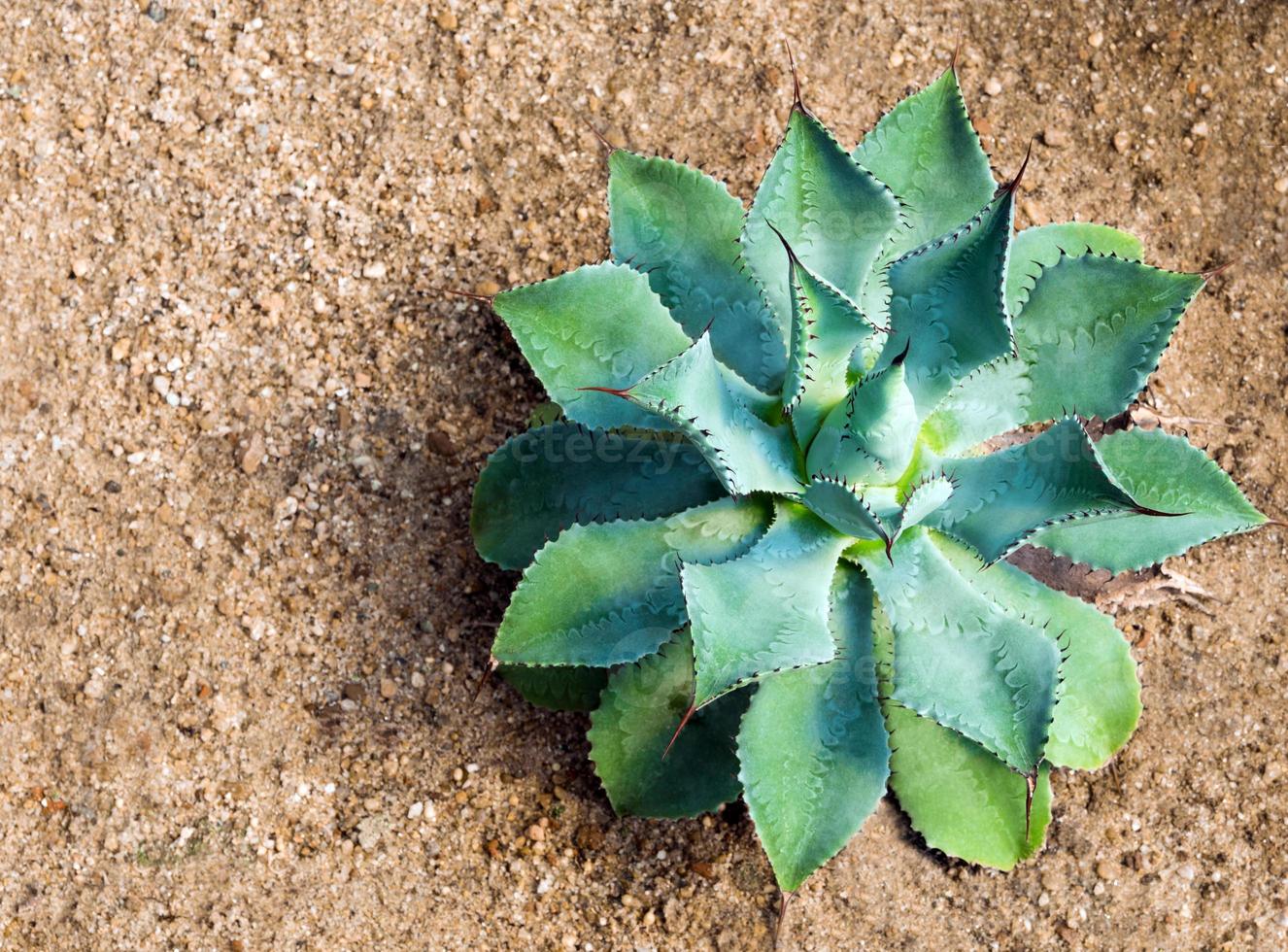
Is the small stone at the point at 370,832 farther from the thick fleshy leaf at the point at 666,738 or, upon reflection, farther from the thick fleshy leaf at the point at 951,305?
the thick fleshy leaf at the point at 951,305

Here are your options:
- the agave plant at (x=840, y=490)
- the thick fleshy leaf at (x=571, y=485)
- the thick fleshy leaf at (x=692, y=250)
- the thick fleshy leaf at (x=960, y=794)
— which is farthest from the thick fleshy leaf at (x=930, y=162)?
the thick fleshy leaf at (x=960, y=794)

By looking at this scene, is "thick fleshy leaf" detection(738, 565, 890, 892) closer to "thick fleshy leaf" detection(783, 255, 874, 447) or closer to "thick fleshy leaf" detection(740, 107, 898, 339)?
"thick fleshy leaf" detection(783, 255, 874, 447)

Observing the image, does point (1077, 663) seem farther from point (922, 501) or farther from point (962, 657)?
point (922, 501)

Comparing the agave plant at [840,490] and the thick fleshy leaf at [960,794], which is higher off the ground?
the agave plant at [840,490]

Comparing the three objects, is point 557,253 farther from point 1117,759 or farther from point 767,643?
point 1117,759

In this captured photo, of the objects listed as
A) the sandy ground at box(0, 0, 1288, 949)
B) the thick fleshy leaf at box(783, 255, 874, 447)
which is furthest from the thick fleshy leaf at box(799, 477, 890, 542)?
the sandy ground at box(0, 0, 1288, 949)

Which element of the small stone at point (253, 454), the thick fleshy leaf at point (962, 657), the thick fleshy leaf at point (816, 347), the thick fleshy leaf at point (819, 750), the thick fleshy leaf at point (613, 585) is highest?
the thick fleshy leaf at point (816, 347)

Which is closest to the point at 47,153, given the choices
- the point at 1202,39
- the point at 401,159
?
the point at 401,159
